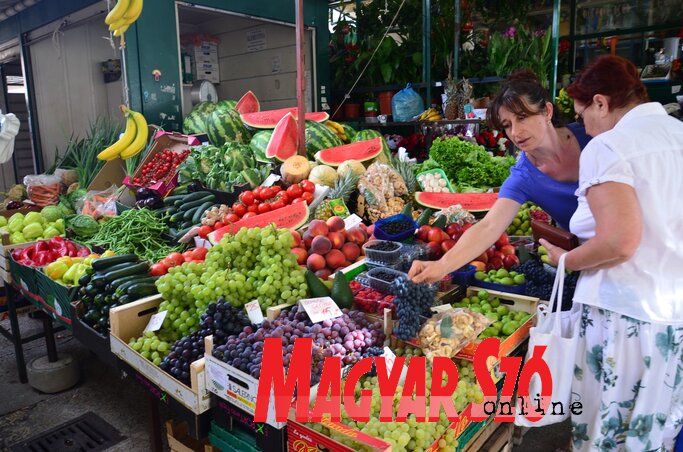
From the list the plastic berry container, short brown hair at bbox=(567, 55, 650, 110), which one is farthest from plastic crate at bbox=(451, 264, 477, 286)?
short brown hair at bbox=(567, 55, 650, 110)

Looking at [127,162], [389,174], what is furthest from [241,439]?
[127,162]

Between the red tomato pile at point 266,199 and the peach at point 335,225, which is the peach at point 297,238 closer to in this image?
the peach at point 335,225

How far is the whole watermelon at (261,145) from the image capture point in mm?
4277

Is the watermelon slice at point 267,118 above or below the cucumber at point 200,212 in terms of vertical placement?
above

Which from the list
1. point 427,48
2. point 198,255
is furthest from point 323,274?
point 427,48

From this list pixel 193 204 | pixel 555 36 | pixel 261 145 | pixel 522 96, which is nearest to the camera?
pixel 522 96

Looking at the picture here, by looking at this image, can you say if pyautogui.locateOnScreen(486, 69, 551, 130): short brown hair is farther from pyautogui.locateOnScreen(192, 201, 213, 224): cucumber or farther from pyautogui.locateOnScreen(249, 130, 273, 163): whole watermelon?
pyautogui.locateOnScreen(249, 130, 273, 163): whole watermelon

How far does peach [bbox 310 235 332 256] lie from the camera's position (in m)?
2.71

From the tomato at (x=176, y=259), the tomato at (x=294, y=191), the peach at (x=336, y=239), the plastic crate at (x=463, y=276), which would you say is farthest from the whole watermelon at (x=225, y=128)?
the plastic crate at (x=463, y=276)

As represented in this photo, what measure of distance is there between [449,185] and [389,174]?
2.04 feet

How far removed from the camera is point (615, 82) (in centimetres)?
162

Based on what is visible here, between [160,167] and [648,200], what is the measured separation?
401 centimetres

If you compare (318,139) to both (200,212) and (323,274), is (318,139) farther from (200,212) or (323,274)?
(323,274)

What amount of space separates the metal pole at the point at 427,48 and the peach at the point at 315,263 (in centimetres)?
471
